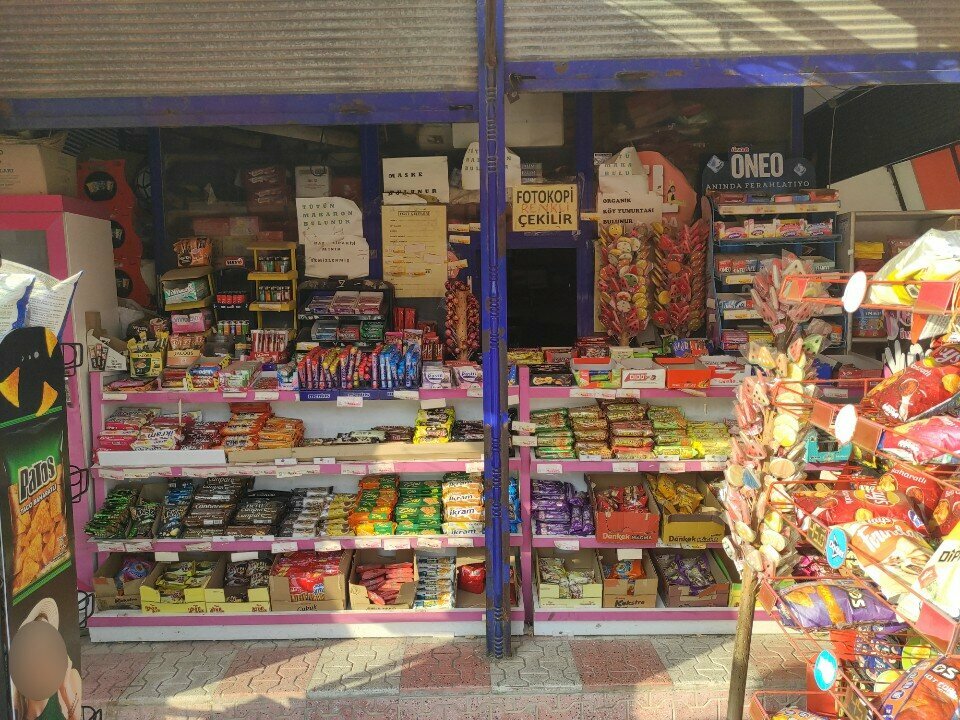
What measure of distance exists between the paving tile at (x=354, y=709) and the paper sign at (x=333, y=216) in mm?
3364

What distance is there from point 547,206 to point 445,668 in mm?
3432

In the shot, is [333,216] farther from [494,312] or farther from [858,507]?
[858,507]

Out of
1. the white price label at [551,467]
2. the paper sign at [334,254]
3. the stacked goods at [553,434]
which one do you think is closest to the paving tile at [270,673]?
the white price label at [551,467]

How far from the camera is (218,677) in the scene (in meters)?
4.21

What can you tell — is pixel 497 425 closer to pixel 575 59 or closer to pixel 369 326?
pixel 369 326

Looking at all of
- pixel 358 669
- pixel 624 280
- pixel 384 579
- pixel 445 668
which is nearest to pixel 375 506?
pixel 384 579

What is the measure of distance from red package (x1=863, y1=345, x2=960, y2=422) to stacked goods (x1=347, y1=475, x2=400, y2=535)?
3132 mm

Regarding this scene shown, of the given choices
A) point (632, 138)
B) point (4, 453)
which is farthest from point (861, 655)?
point (632, 138)

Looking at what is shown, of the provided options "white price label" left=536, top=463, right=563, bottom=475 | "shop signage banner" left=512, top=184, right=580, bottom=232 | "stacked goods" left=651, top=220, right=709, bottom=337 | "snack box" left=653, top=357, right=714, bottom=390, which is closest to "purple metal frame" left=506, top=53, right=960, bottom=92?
"stacked goods" left=651, top=220, right=709, bottom=337

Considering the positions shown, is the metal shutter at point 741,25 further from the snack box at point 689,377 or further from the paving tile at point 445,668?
the paving tile at point 445,668

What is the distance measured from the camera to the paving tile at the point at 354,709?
12.7ft

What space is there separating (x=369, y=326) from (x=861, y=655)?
3.59 m

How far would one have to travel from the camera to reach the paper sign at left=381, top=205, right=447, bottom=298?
554cm

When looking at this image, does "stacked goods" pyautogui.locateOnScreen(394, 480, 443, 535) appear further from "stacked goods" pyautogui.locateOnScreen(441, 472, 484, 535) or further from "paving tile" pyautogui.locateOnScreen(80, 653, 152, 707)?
"paving tile" pyautogui.locateOnScreen(80, 653, 152, 707)
